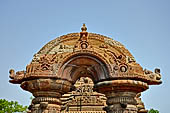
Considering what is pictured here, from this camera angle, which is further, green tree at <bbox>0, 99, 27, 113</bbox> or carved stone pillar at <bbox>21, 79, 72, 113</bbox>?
green tree at <bbox>0, 99, 27, 113</bbox>

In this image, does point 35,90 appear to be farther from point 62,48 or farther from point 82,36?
point 82,36

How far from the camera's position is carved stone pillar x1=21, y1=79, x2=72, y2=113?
8.77 m

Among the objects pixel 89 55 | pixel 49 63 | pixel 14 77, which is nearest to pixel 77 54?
pixel 89 55

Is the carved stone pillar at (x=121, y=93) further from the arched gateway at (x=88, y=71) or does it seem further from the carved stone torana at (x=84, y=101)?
the carved stone torana at (x=84, y=101)

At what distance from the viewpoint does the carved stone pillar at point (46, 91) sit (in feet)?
28.8

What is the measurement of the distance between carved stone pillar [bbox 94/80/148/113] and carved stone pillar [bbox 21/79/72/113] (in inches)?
50.7

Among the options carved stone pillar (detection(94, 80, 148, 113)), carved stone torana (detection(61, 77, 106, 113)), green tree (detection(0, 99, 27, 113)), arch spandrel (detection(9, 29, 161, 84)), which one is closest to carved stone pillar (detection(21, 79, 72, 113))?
arch spandrel (detection(9, 29, 161, 84))

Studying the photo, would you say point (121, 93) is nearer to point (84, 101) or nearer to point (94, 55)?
point (94, 55)

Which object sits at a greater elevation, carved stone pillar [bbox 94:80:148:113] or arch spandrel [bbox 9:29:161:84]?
arch spandrel [bbox 9:29:161:84]

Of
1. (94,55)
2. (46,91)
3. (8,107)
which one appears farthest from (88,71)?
(8,107)

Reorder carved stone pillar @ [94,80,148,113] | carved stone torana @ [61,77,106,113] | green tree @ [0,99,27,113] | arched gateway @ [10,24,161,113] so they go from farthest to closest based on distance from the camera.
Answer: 1. green tree @ [0,99,27,113]
2. carved stone torana @ [61,77,106,113]
3. arched gateway @ [10,24,161,113]
4. carved stone pillar @ [94,80,148,113]

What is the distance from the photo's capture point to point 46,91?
893 centimetres

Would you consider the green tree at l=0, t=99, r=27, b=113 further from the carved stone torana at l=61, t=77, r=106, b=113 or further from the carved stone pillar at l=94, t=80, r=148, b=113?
the carved stone pillar at l=94, t=80, r=148, b=113

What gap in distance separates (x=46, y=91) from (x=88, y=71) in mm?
1661
